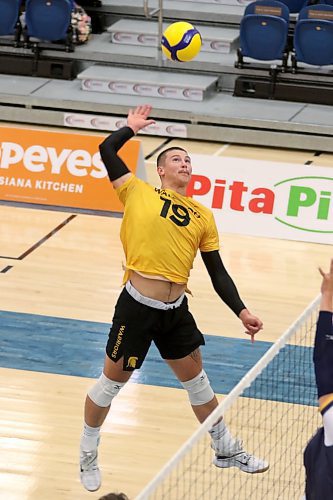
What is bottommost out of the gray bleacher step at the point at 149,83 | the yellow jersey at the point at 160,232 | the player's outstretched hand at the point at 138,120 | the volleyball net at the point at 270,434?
the gray bleacher step at the point at 149,83

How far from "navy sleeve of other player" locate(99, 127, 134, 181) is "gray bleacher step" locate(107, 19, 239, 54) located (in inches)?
467

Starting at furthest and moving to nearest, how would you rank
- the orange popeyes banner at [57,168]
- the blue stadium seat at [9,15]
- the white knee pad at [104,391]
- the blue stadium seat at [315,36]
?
the blue stadium seat at [9,15]
the blue stadium seat at [315,36]
the orange popeyes banner at [57,168]
the white knee pad at [104,391]

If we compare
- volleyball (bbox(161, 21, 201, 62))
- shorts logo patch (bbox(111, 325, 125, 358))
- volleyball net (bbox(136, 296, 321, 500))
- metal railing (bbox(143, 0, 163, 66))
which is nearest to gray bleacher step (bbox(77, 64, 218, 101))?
metal railing (bbox(143, 0, 163, 66))

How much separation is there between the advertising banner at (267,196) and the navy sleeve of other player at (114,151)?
601 centimetres

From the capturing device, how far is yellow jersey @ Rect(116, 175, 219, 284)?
8094 mm

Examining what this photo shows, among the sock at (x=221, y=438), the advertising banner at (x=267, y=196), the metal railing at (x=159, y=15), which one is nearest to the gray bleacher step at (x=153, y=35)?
the metal railing at (x=159, y=15)

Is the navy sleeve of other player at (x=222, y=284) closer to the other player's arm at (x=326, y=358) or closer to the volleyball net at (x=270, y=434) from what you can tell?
the volleyball net at (x=270, y=434)

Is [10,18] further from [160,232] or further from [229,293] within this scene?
[229,293]

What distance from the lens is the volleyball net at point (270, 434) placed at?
8391mm

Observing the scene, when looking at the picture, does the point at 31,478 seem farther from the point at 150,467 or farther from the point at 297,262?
the point at 297,262

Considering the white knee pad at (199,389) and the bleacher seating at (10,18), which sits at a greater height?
the white knee pad at (199,389)

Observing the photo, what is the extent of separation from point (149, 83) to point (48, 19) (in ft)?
7.14

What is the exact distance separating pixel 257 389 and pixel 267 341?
4.30ft

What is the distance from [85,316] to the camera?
38.7ft
